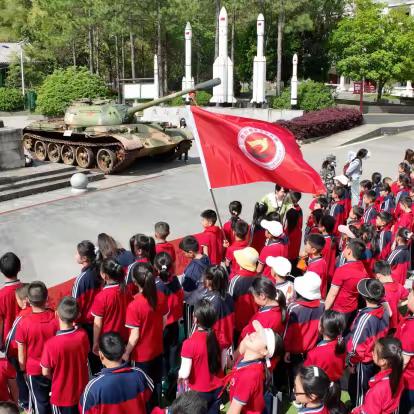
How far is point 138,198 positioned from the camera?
49.9ft

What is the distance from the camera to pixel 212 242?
23.8 ft

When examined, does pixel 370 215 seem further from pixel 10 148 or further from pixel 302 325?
pixel 10 148

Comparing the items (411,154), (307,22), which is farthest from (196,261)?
(307,22)

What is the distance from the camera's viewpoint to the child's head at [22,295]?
16.7ft

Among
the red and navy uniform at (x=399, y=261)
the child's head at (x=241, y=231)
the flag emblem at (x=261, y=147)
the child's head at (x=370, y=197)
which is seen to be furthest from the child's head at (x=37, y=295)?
the child's head at (x=370, y=197)

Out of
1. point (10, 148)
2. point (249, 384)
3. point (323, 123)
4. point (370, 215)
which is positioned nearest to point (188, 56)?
point (323, 123)

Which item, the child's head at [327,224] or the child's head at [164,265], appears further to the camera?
the child's head at [327,224]

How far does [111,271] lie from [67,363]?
97 cm

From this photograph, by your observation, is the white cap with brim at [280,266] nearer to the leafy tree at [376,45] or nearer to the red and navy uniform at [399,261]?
the red and navy uniform at [399,261]

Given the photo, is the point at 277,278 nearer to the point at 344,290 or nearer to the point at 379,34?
the point at 344,290

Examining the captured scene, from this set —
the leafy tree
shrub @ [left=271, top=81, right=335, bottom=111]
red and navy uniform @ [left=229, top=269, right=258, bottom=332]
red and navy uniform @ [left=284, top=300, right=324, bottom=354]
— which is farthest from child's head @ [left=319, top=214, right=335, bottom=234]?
the leafy tree

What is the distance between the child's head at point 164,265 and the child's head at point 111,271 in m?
0.40

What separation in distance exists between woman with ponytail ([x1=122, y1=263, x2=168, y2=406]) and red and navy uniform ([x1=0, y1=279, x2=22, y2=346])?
1203 mm

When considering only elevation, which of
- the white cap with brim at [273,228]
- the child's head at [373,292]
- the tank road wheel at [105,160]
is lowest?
the tank road wheel at [105,160]
